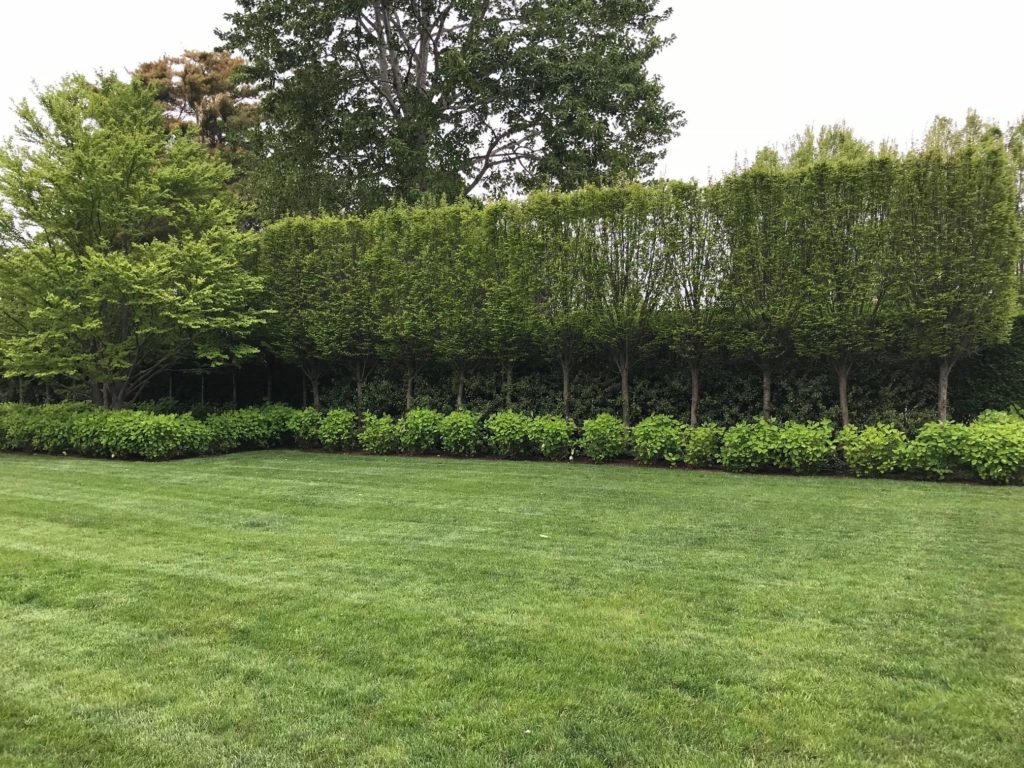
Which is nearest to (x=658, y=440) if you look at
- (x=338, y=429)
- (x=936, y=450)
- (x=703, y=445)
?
(x=703, y=445)

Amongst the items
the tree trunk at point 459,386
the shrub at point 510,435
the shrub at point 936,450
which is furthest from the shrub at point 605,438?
the shrub at point 936,450

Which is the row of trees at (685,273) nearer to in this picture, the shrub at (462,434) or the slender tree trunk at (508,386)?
the slender tree trunk at (508,386)

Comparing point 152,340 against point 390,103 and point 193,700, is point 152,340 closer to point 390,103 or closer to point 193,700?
point 390,103

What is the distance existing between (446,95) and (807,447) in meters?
12.1

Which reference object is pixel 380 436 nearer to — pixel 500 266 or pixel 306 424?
pixel 306 424

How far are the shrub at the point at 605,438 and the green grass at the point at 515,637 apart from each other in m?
3.86

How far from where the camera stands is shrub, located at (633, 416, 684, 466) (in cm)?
1012

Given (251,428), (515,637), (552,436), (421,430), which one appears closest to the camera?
(515,637)

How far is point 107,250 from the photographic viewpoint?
12.7 metres

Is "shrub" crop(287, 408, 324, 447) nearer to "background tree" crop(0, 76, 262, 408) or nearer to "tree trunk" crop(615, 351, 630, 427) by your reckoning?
"background tree" crop(0, 76, 262, 408)

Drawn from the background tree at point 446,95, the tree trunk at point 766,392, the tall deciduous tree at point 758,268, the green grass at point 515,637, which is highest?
the background tree at point 446,95

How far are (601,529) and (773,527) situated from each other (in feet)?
5.20

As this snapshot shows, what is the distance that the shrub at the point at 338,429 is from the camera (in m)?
12.9

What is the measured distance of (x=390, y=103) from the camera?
1725 centimetres
